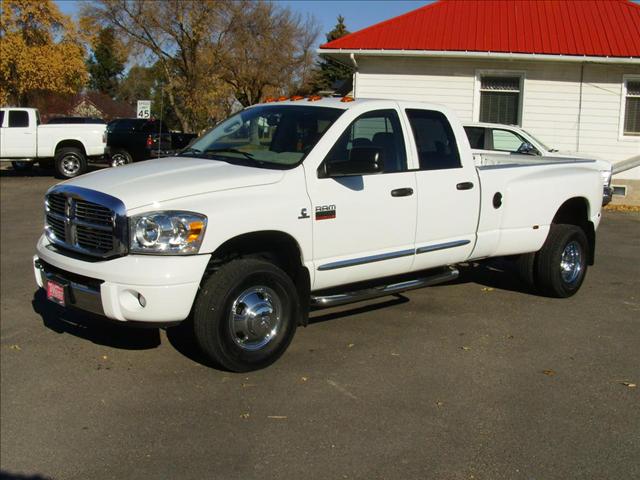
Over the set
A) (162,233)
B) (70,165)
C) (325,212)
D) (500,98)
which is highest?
(500,98)

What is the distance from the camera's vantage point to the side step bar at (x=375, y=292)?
5332 millimetres

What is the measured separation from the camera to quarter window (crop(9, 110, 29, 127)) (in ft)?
65.0

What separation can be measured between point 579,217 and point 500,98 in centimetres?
993

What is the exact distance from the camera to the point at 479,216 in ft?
20.9

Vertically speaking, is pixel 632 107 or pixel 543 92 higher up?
pixel 543 92

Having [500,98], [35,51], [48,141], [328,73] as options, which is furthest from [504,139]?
[328,73]

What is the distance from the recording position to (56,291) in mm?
4969

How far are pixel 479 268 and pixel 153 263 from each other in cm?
534

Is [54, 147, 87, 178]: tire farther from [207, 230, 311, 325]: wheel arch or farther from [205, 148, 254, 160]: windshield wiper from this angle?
[207, 230, 311, 325]: wheel arch

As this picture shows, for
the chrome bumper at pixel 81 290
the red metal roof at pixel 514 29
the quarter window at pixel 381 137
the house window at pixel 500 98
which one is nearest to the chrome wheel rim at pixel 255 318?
the chrome bumper at pixel 81 290

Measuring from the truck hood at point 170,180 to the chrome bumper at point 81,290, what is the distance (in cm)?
62

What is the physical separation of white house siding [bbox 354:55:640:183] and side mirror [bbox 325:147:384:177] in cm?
1180

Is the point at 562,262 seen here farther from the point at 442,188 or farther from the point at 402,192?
the point at 402,192

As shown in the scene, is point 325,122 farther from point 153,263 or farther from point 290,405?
→ point 290,405
